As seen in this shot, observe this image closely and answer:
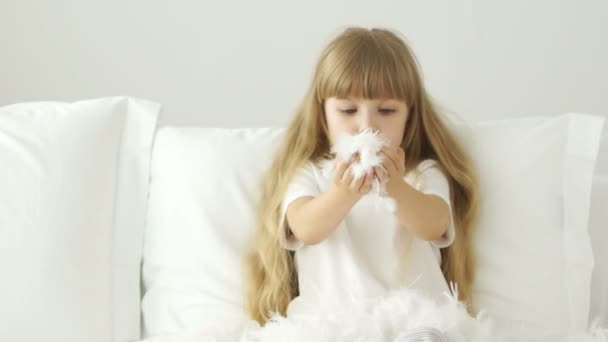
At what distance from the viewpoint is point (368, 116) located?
4.55 feet

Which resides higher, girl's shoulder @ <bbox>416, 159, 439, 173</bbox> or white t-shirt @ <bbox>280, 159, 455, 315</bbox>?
girl's shoulder @ <bbox>416, 159, 439, 173</bbox>

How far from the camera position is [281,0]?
194cm

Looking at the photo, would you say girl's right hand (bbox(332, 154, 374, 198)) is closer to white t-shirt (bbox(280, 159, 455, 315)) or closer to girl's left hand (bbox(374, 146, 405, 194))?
girl's left hand (bbox(374, 146, 405, 194))

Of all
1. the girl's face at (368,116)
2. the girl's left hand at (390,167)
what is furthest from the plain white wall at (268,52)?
the girl's left hand at (390,167)

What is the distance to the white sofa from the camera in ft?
4.77

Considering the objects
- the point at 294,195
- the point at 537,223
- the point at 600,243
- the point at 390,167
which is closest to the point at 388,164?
the point at 390,167

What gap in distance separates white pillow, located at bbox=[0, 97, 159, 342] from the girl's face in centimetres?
39

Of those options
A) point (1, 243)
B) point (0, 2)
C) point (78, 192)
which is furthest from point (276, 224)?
point (0, 2)

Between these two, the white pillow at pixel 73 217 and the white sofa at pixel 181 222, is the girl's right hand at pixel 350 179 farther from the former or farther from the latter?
the white pillow at pixel 73 217

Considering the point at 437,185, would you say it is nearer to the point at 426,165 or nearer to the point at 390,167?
the point at 426,165

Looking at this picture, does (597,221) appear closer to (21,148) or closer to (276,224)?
(276,224)

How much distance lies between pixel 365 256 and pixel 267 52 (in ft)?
2.21

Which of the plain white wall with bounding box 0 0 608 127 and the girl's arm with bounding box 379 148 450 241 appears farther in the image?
the plain white wall with bounding box 0 0 608 127

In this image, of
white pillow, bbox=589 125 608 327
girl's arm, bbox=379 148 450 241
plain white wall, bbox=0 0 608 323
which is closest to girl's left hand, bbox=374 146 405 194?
girl's arm, bbox=379 148 450 241
